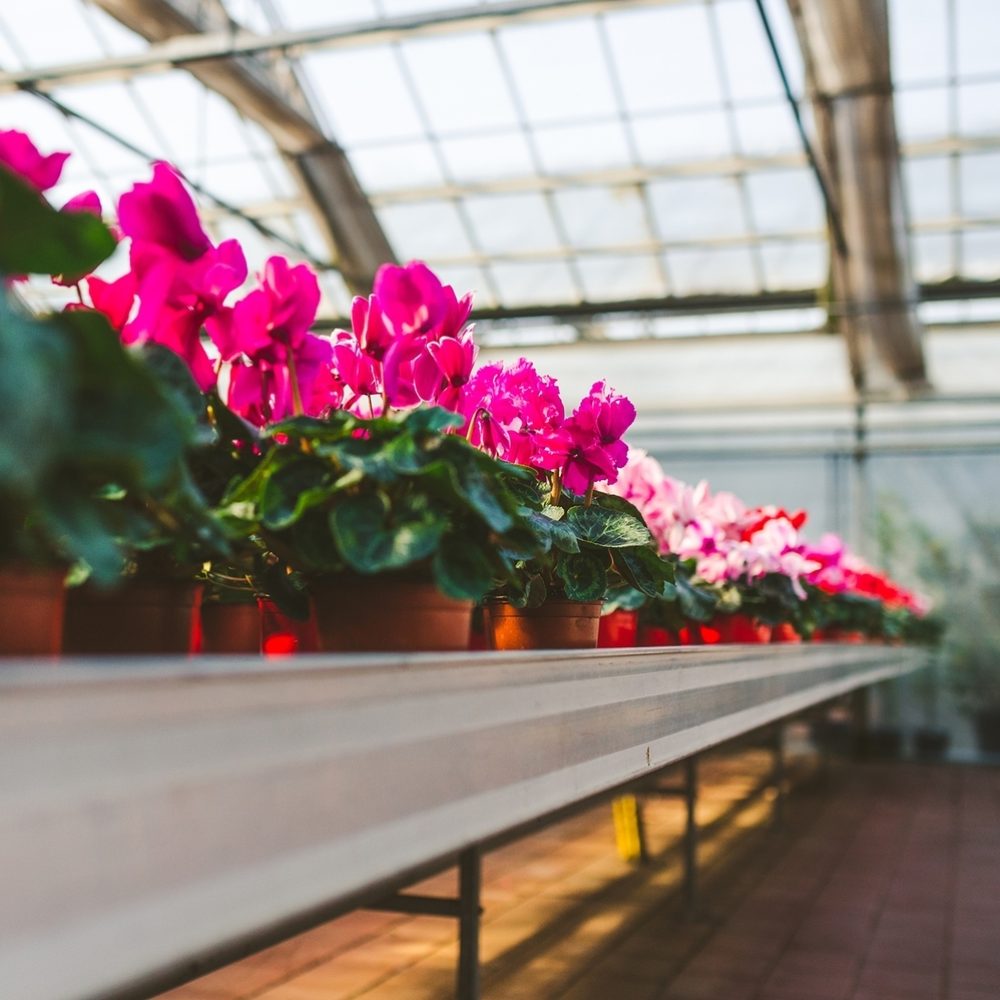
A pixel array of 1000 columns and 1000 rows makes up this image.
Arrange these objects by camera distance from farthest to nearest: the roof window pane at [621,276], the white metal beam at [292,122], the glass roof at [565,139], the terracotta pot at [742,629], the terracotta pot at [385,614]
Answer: the roof window pane at [621,276] < the glass roof at [565,139] < the white metal beam at [292,122] < the terracotta pot at [742,629] < the terracotta pot at [385,614]

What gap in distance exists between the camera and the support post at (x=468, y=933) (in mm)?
1946

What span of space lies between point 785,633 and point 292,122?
23.8 feet

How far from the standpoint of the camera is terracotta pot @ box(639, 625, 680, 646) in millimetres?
2697

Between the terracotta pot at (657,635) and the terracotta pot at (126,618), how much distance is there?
1.72 meters

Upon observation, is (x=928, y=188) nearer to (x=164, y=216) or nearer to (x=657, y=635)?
(x=657, y=635)

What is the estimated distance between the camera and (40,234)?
0.68 meters

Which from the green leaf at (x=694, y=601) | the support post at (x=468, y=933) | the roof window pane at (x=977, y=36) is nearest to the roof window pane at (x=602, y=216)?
the roof window pane at (x=977, y=36)

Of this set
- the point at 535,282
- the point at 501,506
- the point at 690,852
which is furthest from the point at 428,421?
the point at 535,282

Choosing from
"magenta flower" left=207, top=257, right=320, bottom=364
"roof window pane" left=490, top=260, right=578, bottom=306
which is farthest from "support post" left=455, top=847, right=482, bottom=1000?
"roof window pane" left=490, top=260, right=578, bottom=306

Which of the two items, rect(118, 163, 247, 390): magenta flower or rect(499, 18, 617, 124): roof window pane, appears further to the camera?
rect(499, 18, 617, 124): roof window pane

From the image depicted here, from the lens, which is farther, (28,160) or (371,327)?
(371,327)

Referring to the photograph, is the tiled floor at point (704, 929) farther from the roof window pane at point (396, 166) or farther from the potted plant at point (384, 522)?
the roof window pane at point (396, 166)

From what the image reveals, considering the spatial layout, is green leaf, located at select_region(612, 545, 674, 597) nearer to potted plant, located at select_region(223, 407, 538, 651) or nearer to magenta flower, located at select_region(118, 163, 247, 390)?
potted plant, located at select_region(223, 407, 538, 651)

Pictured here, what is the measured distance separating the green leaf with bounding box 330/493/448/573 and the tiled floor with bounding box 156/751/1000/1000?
2592 mm
